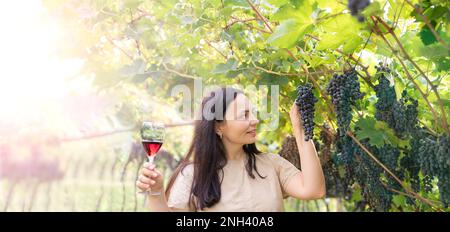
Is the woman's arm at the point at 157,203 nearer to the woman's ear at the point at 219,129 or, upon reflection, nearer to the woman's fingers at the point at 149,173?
the woman's fingers at the point at 149,173

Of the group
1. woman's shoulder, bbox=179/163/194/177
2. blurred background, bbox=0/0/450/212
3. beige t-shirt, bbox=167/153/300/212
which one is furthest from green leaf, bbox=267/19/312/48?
woman's shoulder, bbox=179/163/194/177

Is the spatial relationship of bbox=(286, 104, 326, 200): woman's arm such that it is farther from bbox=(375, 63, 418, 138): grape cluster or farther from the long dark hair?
bbox=(375, 63, 418, 138): grape cluster

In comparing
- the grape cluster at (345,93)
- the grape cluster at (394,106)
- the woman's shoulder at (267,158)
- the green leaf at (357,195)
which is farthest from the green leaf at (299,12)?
the green leaf at (357,195)

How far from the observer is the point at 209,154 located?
202cm

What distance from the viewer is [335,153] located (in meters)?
2.40

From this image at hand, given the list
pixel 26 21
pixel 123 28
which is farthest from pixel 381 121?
pixel 26 21

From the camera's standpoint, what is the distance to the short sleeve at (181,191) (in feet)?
6.34

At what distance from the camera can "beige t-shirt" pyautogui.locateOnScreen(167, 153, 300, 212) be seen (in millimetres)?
1872

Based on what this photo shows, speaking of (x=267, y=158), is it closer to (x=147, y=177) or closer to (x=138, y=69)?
(x=147, y=177)

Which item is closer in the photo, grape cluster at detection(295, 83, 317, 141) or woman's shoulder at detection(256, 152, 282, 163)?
grape cluster at detection(295, 83, 317, 141)

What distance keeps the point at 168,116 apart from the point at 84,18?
3.49 metres

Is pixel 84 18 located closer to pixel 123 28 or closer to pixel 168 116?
pixel 123 28

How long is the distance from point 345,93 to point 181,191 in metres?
0.69

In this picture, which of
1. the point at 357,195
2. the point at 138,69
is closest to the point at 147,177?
the point at 138,69
